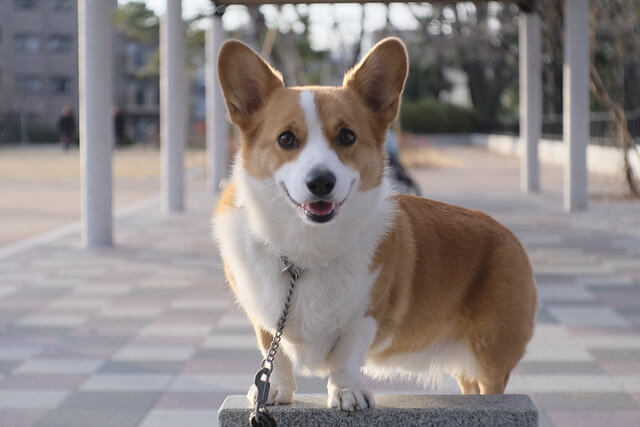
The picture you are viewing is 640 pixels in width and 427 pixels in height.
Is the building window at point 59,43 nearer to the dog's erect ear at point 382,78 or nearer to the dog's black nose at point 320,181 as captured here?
the dog's erect ear at point 382,78

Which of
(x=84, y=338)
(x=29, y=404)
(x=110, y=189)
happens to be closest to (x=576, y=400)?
(x=29, y=404)

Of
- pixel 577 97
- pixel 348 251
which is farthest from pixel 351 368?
pixel 577 97

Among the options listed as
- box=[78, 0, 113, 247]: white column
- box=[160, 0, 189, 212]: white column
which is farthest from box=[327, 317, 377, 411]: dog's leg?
box=[160, 0, 189, 212]: white column

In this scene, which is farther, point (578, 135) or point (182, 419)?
point (578, 135)

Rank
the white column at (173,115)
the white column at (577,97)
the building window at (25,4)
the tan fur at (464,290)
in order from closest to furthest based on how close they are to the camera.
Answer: the tan fur at (464,290), the white column at (577,97), the white column at (173,115), the building window at (25,4)

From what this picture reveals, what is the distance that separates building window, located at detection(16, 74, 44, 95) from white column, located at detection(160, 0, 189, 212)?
50095 mm

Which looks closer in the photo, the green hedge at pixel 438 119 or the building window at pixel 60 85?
the green hedge at pixel 438 119

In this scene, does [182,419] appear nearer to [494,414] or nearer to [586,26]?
[494,414]

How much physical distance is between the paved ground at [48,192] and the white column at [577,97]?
6822 mm

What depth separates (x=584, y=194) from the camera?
12914 millimetres

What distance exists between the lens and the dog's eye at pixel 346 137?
9.58 ft

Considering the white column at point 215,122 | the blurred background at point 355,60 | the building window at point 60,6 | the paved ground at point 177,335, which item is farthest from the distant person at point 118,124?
the paved ground at point 177,335

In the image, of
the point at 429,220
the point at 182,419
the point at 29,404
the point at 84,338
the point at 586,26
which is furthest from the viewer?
the point at 586,26

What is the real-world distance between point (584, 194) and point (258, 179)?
10618mm
